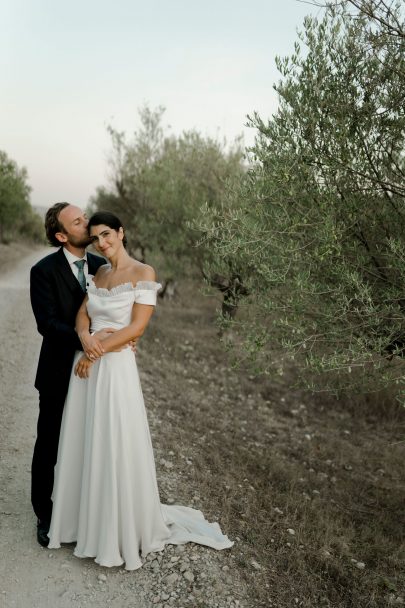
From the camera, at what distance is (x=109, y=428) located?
13.6 feet

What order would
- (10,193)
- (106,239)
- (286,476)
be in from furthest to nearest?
(10,193)
(286,476)
(106,239)

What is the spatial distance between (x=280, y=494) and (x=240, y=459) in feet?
3.77

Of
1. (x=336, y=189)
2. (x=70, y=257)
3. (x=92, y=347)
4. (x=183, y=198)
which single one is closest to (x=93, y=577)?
(x=92, y=347)

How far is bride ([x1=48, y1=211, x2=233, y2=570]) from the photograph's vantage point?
13.5 ft

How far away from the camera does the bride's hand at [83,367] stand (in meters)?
4.19

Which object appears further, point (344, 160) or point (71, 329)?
point (344, 160)

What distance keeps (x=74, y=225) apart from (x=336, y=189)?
10.8 feet

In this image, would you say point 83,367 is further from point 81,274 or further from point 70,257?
point 70,257

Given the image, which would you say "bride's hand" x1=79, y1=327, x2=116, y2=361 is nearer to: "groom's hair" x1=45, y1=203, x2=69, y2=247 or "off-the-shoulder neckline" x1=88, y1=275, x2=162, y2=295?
"off-the-shoulder neckline" x1=88, y1=275, x2=162, y2=295

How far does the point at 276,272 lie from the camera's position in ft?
19.9

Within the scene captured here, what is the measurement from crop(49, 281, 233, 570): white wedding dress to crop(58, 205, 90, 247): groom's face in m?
0.44

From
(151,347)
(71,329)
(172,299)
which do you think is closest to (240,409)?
(151,347)

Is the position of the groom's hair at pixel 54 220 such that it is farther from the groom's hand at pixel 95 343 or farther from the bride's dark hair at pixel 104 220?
the groom's hand at pixel 95 343

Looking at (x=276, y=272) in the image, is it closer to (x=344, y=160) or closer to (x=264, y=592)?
(x=344, y=160)
